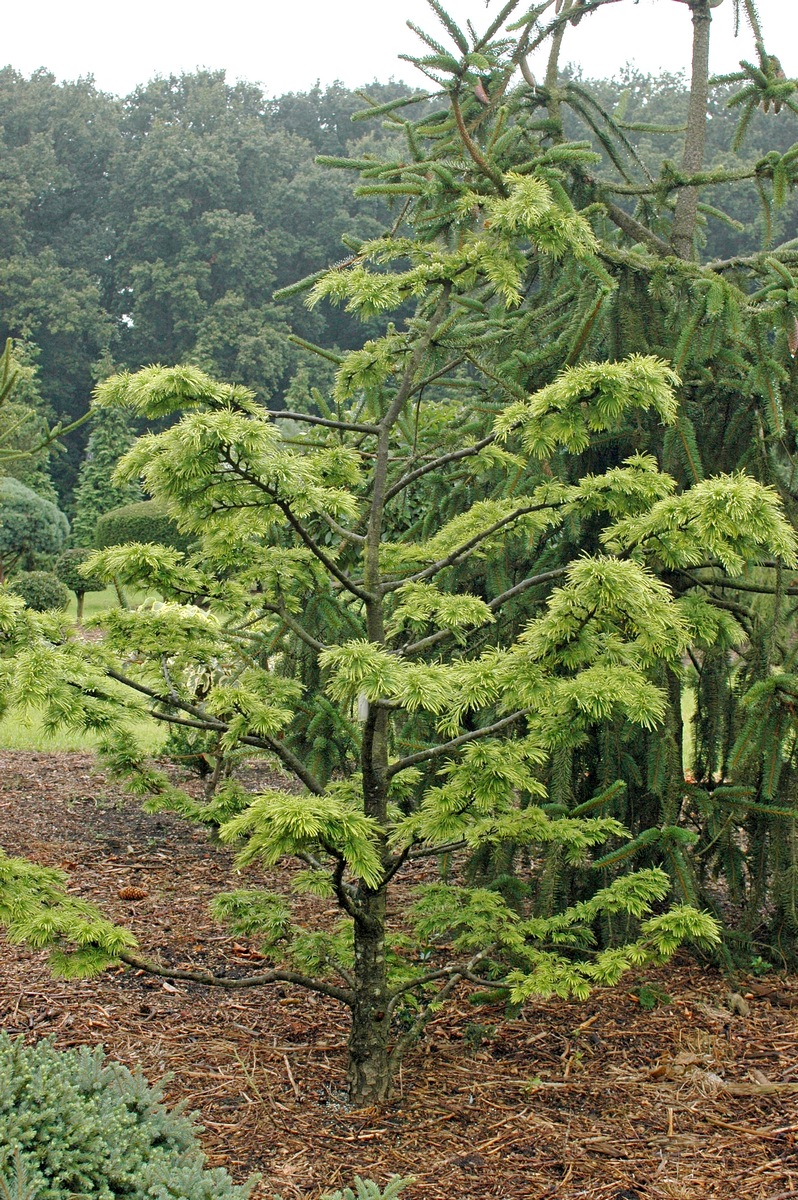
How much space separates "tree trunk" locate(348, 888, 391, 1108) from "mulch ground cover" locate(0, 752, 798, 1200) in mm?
67

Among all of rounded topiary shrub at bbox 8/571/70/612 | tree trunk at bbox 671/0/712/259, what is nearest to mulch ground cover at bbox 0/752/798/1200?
tree trunk at bbox 671/0/712/259

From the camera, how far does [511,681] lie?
2533 mm

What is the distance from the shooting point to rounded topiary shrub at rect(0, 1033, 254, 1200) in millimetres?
2199

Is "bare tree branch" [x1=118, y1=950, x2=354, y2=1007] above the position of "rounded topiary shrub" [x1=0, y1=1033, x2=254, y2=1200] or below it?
above

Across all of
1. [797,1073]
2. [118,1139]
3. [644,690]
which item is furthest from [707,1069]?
[118,1139]

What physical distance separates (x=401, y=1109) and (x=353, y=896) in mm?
642

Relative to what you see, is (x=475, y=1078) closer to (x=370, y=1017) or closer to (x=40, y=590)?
(x=370, y=1017)

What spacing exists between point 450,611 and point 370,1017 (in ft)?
4.09

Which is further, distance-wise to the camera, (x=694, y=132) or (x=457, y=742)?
(x=694, y=132)

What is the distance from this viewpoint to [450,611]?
9.37ft

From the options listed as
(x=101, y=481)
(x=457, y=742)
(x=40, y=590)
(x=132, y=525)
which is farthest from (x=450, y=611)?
(x=101, y=481)

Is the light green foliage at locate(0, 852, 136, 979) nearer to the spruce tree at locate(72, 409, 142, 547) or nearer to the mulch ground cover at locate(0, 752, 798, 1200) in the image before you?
the mulch ground cover at locate(0, 752, 798, 1200)

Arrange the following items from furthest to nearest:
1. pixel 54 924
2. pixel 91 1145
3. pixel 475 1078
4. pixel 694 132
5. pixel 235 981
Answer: pixel 694 132
pixel 475 1078
pixel 235 981
pixel 54 924
pixel 91 1145

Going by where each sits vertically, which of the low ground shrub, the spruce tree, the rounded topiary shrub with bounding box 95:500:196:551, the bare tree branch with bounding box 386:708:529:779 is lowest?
the low ground shrub
